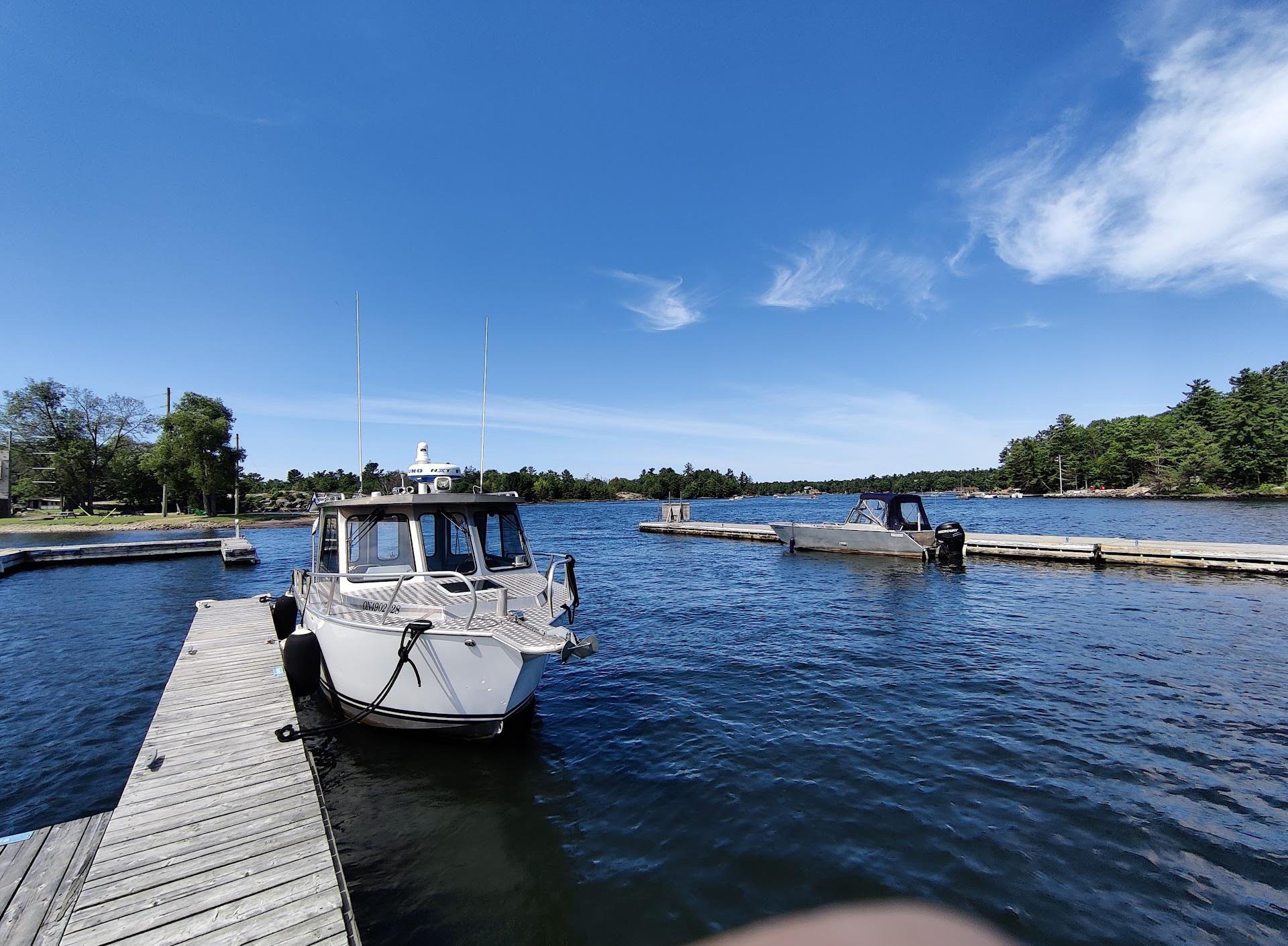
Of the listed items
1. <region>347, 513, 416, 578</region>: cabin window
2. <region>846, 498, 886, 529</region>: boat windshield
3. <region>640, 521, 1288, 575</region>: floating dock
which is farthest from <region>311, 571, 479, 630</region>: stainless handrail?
<region>640, 521, 1288, 575</region>: floating dock

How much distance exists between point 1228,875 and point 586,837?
22.4 feet

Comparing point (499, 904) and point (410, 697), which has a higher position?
point (410, 697)

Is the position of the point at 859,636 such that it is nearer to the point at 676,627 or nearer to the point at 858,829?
the point at 676,627

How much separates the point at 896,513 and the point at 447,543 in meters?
28.8

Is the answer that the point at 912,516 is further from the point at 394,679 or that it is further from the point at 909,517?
the point at 394,679

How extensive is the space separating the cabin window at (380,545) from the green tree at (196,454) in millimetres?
65275

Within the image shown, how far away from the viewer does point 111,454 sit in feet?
237


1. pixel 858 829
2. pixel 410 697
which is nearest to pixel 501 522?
pixel 410 697

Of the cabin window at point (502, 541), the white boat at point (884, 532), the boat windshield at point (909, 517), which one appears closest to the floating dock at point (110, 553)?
the cabin window at point (502, 541)

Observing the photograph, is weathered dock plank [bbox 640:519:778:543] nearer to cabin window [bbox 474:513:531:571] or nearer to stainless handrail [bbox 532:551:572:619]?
cabin window [bbox 474:513:531:571]

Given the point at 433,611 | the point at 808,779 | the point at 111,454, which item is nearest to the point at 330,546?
the point at 433,611

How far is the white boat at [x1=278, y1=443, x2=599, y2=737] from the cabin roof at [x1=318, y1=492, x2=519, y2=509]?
0.09ft

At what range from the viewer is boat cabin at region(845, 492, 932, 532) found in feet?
103

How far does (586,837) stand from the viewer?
6422 millimetres
